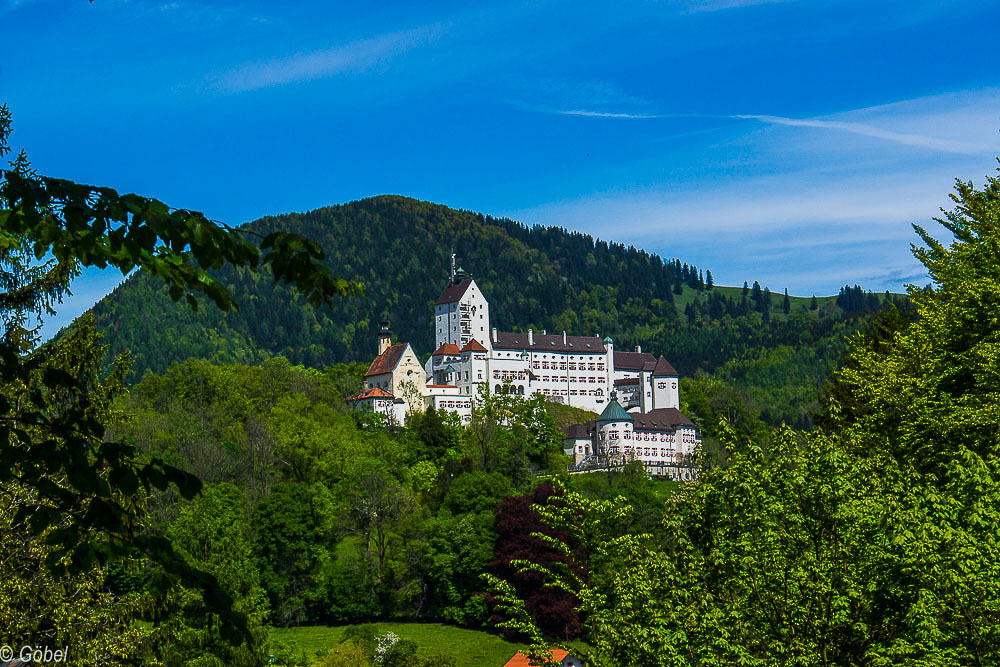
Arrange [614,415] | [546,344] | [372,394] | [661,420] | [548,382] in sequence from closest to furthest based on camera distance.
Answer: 1. [372,394]
2. [614,415]
3. [661,420]
4. [548,382]
5. [546,344]

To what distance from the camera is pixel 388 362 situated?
431 ft

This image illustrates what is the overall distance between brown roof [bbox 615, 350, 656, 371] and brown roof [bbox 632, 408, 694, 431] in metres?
15.7

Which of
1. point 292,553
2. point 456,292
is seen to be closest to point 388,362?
point 456,292

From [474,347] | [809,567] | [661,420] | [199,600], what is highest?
[474,347]

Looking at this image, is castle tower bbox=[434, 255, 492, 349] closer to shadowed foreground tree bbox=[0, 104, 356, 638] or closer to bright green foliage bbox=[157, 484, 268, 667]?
bright green foliage bbox=[157, 484, 268, 667]

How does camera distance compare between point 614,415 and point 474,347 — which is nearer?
point 614,415

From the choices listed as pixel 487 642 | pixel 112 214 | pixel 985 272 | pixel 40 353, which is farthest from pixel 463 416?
pixel 112 214

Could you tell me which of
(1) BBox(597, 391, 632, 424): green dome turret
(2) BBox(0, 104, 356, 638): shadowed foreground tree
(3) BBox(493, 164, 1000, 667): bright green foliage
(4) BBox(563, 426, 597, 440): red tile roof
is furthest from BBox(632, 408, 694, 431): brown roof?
(2) BBox(0, 104, 356, 638): shadowed foreground tree

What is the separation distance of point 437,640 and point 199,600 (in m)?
38.2

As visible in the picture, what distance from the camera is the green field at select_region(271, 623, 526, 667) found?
6125cm

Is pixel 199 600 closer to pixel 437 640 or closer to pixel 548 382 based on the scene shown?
pixel 437 640

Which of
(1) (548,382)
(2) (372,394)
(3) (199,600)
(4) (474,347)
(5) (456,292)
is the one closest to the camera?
(3) (199,600)

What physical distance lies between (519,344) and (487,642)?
84.3 m

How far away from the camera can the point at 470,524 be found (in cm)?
Result: 7850
